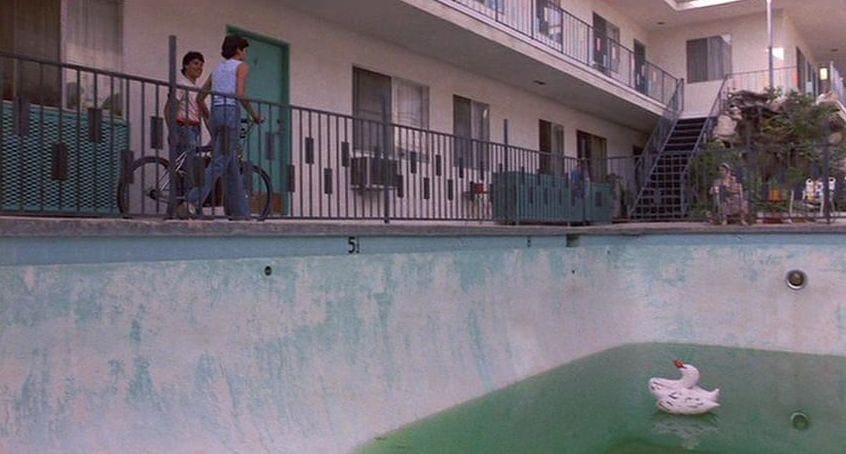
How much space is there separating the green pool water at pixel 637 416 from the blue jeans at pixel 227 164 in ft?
7.19

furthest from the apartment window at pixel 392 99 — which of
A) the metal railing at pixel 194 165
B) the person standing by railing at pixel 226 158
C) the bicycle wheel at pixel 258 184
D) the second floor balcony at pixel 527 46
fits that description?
the person standing by railing at pixel 226 158

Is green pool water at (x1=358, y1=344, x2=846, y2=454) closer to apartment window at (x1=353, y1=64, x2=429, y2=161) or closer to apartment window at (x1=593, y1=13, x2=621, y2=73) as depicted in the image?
apartment window at (x1=353, y1=64, x2=429, y2=161)

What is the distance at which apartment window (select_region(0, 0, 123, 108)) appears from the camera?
23.9 feet

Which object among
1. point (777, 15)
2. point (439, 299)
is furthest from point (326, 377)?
point (777, 15)

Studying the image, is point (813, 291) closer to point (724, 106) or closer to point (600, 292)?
point (600, 292)

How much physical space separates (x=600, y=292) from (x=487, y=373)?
3424 millimetres

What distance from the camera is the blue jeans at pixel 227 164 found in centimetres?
589

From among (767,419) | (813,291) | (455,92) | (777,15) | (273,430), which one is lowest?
(767,419)

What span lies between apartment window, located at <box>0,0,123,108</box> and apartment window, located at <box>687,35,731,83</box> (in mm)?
18571

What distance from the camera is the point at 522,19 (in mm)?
14727

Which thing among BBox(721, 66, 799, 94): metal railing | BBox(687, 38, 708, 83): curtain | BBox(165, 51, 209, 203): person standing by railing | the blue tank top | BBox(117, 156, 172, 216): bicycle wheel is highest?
BBox(687, 38, 708, 83): curtain

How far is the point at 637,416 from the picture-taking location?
7.49 m

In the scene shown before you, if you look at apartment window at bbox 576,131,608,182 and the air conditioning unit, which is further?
apartment window at bbox 576,131,608,182

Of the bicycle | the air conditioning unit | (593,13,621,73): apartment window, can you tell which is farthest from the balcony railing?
the bicycle
